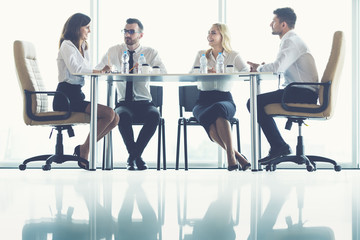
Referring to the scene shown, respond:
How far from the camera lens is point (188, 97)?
15.8 feet

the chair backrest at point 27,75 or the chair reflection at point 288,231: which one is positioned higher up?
the chair backrest at point 27,75

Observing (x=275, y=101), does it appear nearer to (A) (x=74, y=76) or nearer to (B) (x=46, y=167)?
(A) (x=74, y=76)

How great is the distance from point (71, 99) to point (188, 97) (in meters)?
1.33

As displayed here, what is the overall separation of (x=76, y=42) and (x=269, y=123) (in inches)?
69.1

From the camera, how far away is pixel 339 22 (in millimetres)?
5281

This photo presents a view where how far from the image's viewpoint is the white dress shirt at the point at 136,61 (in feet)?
14.0

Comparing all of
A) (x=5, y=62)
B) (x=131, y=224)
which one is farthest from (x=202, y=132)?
(x=131, y=224)

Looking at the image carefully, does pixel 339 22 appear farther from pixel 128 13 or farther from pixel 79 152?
pixel 79 152

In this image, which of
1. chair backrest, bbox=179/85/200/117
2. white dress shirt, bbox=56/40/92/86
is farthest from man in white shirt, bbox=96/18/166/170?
chair backrest, bbox=179/85/200/117

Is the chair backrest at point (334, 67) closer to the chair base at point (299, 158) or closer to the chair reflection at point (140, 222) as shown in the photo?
the chair base at point (299, 158)

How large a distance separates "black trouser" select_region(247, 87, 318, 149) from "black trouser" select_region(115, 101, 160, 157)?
3.08 ft

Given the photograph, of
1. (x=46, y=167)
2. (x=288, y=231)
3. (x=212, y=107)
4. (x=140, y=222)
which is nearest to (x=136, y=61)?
(x=212, y=107)

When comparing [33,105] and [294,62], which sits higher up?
[294,62]

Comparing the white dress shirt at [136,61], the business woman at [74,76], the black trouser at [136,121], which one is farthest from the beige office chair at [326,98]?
the business woman at [74,76]
